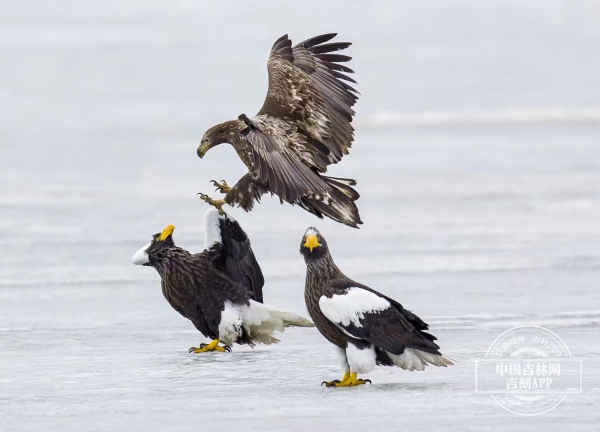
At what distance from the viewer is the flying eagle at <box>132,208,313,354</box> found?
6352mm

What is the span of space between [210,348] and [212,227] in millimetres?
630

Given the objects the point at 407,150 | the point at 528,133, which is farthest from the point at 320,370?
the point at 528,133

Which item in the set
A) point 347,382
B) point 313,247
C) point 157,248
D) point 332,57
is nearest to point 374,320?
point 347,382

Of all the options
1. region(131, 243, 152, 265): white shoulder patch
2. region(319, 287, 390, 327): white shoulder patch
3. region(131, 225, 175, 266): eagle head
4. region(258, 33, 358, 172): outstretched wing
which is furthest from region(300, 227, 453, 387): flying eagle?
region(258, 33, 358, 172): outstretched wing

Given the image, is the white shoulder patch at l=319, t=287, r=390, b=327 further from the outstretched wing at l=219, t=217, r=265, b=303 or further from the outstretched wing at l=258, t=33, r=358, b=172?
the outstretched wing at l=258, t=33, r=358, b=172

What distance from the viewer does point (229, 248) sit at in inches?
257

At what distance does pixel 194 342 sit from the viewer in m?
6.66

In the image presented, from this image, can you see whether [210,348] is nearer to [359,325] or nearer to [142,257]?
[142,257]

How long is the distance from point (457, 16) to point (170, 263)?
18685 millimetres

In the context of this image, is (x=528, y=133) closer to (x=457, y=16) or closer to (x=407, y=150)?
(x=407, y=150)

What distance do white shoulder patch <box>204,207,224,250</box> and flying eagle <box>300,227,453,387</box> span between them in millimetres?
1112

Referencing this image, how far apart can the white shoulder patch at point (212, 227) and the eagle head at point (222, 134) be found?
0.84 metres

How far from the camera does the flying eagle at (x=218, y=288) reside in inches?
250

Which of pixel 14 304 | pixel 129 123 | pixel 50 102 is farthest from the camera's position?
pixel 50 102
